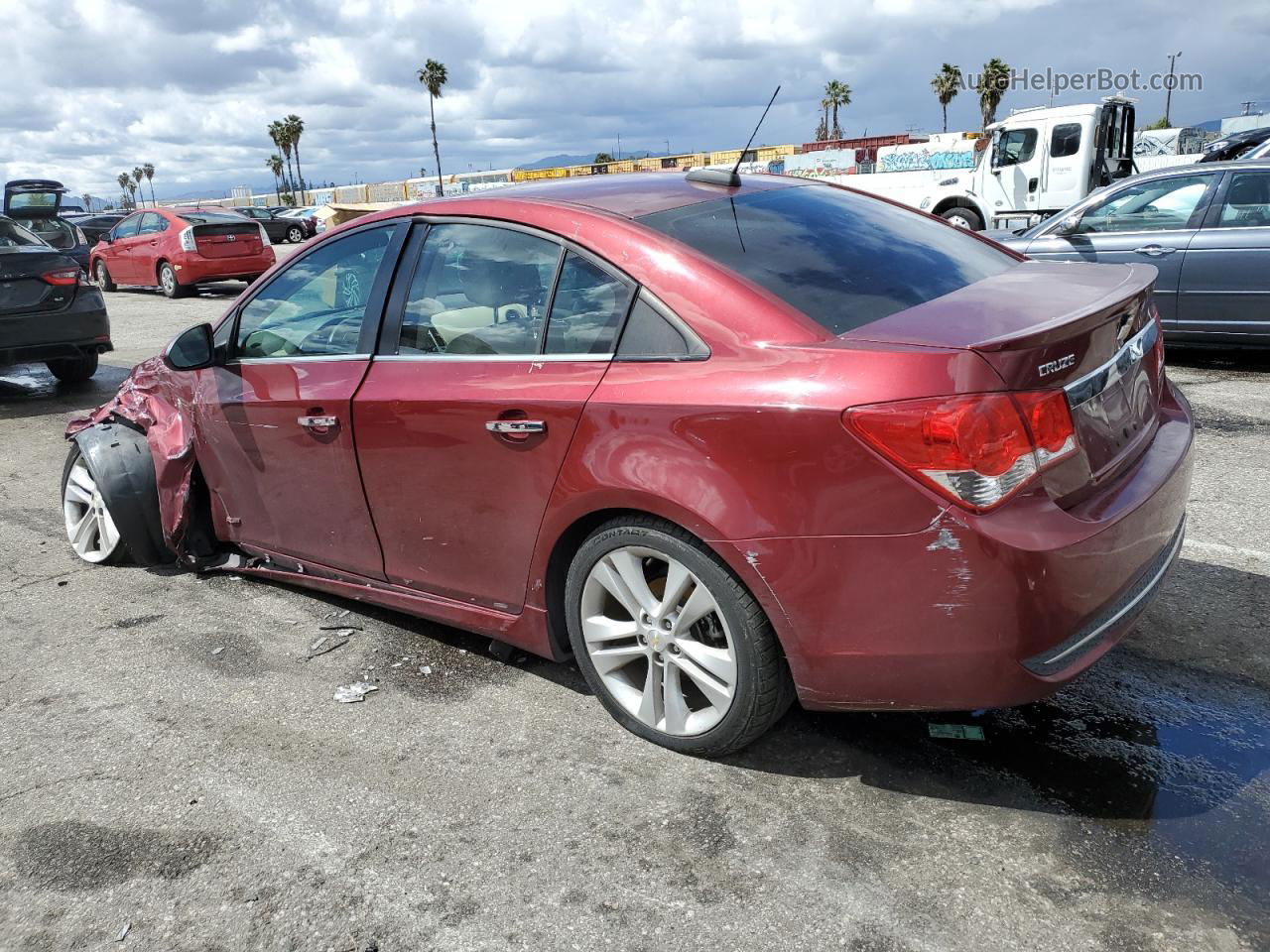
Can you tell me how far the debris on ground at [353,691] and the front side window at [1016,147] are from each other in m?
16.1

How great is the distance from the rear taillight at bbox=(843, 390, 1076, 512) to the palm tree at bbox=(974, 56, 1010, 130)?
6321cm

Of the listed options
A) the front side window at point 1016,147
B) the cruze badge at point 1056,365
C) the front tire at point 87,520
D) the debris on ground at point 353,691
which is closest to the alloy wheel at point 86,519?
the front tire at point 87,520

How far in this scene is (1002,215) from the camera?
17.0 metres

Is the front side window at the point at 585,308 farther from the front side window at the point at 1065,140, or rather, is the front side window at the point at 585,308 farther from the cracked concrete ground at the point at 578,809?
the front side window at the point at 1065,140

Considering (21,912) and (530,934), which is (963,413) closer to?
(530,934)

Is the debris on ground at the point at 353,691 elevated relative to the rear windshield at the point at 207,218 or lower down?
lower down

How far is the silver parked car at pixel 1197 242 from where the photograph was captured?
759cm

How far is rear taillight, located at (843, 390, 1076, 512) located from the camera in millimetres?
2271

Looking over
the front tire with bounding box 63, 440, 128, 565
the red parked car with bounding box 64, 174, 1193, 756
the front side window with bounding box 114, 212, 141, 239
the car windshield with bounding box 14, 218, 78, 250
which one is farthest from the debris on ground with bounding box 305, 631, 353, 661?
the front side window with bounding box 114, 212, 141, 239

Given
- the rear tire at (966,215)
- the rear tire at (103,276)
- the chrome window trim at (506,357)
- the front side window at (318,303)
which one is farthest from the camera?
the rear tire at (103,276)

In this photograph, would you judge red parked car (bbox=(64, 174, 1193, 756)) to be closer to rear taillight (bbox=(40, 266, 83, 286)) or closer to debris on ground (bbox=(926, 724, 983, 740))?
debris on ground (bbox=(926, 724, 983, 740))

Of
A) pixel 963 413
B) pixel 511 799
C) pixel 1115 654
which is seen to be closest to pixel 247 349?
pixel 511 799

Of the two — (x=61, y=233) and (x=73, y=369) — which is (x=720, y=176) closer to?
(x=73, y=369)

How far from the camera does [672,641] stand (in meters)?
2.79
